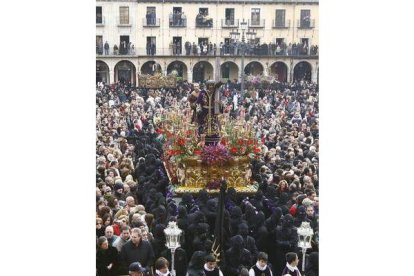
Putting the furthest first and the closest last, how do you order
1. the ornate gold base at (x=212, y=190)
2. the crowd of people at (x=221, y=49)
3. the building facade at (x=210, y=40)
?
the crowd of people at (x=221, y=49) → the building facade at (x=210, y=40) → the ornate gold base at (x=212, y=190)

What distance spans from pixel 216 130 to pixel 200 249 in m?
4.60

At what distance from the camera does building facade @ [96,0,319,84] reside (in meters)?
11.6

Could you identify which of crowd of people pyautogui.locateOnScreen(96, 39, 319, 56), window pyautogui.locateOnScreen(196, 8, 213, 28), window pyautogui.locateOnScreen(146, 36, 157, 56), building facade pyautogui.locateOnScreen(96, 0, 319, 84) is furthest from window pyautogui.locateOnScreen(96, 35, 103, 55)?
window pyautogui.locateOnScreen(196, 8, 213, 28)

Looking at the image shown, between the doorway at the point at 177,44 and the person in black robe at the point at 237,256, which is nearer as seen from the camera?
the person in black robe at the point at 237,256

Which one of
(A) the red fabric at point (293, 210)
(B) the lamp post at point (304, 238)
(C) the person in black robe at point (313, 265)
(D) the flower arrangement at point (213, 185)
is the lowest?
(C) the person in black robe at point (313, 265)

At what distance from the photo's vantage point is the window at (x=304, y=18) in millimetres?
10750

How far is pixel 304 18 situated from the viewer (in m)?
10.8

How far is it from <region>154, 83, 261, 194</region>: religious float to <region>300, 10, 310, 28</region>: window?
2266mm

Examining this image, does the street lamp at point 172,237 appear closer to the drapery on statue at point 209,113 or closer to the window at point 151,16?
the drapery on statue at point 209,113

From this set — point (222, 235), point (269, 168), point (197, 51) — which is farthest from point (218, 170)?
point (222, 235)

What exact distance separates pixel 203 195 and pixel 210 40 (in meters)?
3.39

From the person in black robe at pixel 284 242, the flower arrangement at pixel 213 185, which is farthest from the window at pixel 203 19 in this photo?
the person in black robe at pixel 284 242
